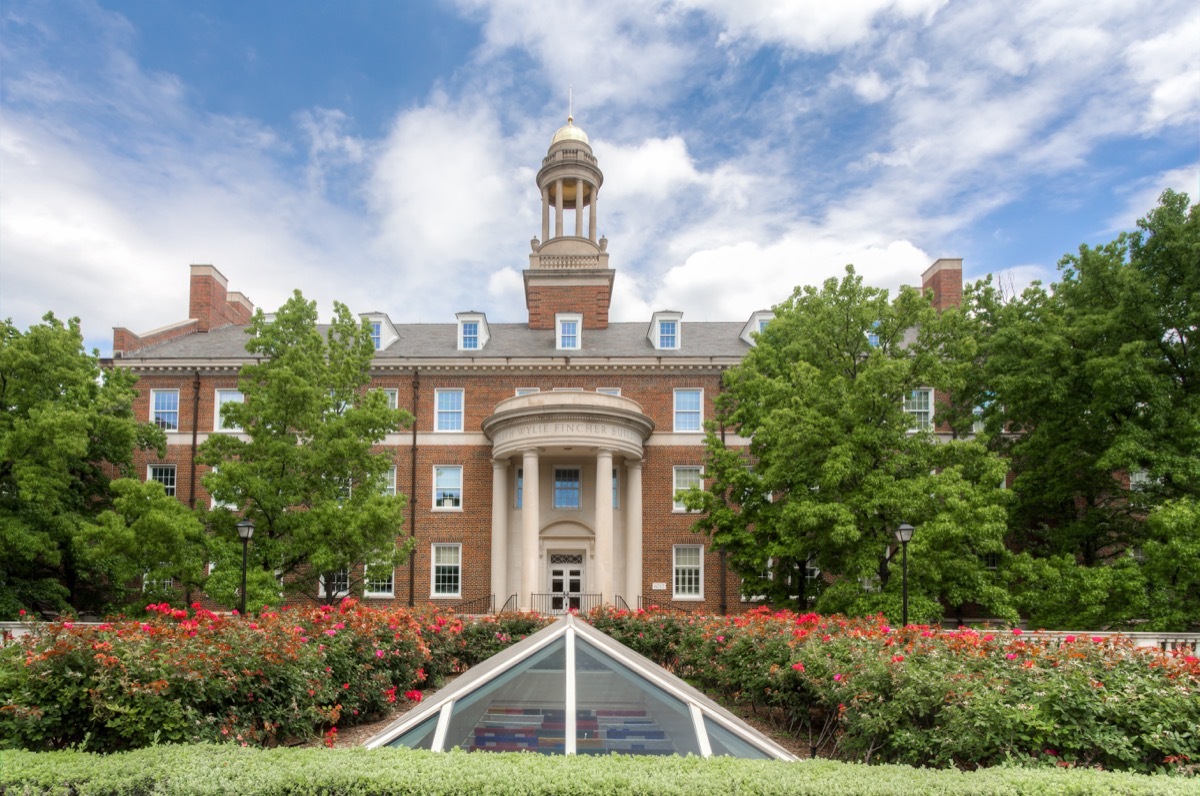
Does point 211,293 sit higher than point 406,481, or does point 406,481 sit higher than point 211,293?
point 211,293

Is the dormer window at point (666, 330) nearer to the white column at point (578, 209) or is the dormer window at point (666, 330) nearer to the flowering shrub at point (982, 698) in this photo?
the white column at point (578, 209)

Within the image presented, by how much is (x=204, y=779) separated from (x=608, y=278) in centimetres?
3302

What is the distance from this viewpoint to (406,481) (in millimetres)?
33469

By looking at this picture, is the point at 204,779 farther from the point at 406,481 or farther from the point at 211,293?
the point at 211,293

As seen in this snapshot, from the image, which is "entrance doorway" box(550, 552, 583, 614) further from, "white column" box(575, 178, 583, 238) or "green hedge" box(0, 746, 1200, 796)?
"green hedge" box(0, 746, 1200, 796)

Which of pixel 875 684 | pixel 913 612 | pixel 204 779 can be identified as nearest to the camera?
pixel 204 779

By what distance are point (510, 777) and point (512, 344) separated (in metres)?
30.8

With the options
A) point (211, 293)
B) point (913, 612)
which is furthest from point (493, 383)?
point (913, 612)

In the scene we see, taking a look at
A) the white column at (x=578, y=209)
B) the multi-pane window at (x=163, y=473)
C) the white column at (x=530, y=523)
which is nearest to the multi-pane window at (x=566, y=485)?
the white column at (x=530, y=523)

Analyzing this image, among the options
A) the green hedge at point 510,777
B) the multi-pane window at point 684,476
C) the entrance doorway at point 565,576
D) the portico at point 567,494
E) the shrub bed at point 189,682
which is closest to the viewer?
the green hedge at point 510,777

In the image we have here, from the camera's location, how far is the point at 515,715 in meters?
7.20

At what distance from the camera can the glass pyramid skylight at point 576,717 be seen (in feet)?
23.2

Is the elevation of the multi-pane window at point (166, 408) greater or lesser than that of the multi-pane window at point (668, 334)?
lesser

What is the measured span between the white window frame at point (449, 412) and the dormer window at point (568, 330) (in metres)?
4.73
